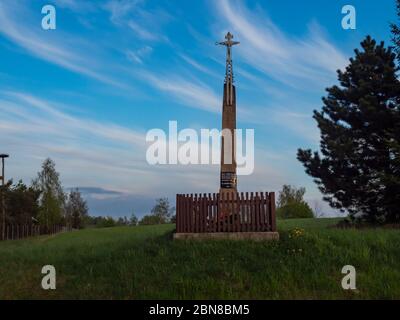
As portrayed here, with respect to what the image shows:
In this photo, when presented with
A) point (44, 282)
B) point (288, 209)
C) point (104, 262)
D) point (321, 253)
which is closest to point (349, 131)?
point (321, 253)

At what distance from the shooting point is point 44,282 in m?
11.4

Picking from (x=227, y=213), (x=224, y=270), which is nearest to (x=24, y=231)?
(x=227, y=213)

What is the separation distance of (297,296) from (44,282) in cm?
629

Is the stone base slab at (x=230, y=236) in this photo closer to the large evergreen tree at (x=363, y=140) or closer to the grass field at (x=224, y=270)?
the grass field at (x=224, y=270)

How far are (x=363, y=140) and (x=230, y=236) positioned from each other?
1417 cm

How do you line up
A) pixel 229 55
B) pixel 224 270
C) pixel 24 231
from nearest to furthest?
pixel 224 270, pixel 229 55, pixel 24 231

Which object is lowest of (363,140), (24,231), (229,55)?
(24,231)

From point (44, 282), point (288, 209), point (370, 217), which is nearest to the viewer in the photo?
point (44, 282)

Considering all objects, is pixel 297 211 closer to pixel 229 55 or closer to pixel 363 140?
pixel 363 140

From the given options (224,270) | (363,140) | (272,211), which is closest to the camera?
(224,270)

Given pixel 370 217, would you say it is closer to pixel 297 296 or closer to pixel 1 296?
pixel 297 296

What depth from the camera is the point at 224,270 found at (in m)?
11.1

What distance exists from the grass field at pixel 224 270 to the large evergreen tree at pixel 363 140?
990 cm

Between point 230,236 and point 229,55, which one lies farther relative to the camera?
point 229,55
